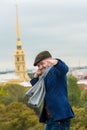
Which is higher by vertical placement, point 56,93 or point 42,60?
point 42,60

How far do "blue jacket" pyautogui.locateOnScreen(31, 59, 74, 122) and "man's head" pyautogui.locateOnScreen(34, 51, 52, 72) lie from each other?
3.5 inches

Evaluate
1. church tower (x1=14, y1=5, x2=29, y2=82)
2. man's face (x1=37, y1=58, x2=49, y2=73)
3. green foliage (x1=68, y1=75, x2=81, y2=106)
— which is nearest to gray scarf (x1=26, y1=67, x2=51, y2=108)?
man's face (x1=37, y1=58, x2=49, y2=73)

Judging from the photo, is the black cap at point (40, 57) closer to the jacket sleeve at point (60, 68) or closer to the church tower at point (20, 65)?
the jacket sleeve at point (60, 68)

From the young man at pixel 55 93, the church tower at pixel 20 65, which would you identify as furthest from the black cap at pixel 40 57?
the church tower at pixel 20 65

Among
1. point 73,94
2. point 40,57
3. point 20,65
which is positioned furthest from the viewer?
point 20,65

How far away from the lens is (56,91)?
250 inches

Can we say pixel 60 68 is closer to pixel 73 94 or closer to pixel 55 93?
pixel 55 93

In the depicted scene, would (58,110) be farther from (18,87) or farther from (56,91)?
(18,87)

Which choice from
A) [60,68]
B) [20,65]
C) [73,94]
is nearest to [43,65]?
[60,68]

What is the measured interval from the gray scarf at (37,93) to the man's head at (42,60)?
6 cm

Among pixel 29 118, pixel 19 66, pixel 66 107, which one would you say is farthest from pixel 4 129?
pixel 19 66

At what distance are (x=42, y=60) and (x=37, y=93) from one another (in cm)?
33

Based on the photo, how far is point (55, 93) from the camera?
6348 millimetres

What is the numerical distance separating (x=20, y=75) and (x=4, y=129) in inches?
3615
